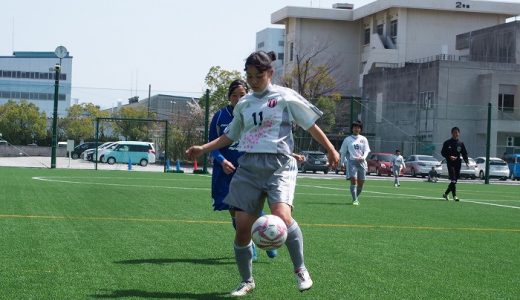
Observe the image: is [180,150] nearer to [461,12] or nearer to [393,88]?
[393,88]

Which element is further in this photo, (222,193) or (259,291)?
(222,193)

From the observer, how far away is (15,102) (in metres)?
72.6

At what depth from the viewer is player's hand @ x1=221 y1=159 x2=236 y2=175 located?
7477 millimetres

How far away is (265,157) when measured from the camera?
20.8 feet

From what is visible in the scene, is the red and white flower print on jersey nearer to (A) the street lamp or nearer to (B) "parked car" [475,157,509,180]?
(A) the street lamp

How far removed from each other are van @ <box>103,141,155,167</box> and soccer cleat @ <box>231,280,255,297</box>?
42536 millimetres

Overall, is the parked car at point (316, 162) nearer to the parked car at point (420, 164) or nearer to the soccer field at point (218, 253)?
the parked car at point (420, 164)

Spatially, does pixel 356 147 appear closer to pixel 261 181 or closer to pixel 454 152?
pixel 454 152

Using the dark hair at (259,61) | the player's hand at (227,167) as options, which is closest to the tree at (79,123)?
the player's hand at (227,167)

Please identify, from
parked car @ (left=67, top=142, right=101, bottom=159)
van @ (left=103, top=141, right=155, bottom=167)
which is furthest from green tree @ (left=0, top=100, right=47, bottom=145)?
van @ (left=103, top=141, right=155, bottom=167)

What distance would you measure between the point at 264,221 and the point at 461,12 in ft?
265

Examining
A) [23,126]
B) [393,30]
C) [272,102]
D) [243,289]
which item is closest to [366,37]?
[393,30]

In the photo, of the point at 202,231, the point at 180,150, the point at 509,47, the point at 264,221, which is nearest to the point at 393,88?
the point at 509,47

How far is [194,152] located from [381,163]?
42.7 m
